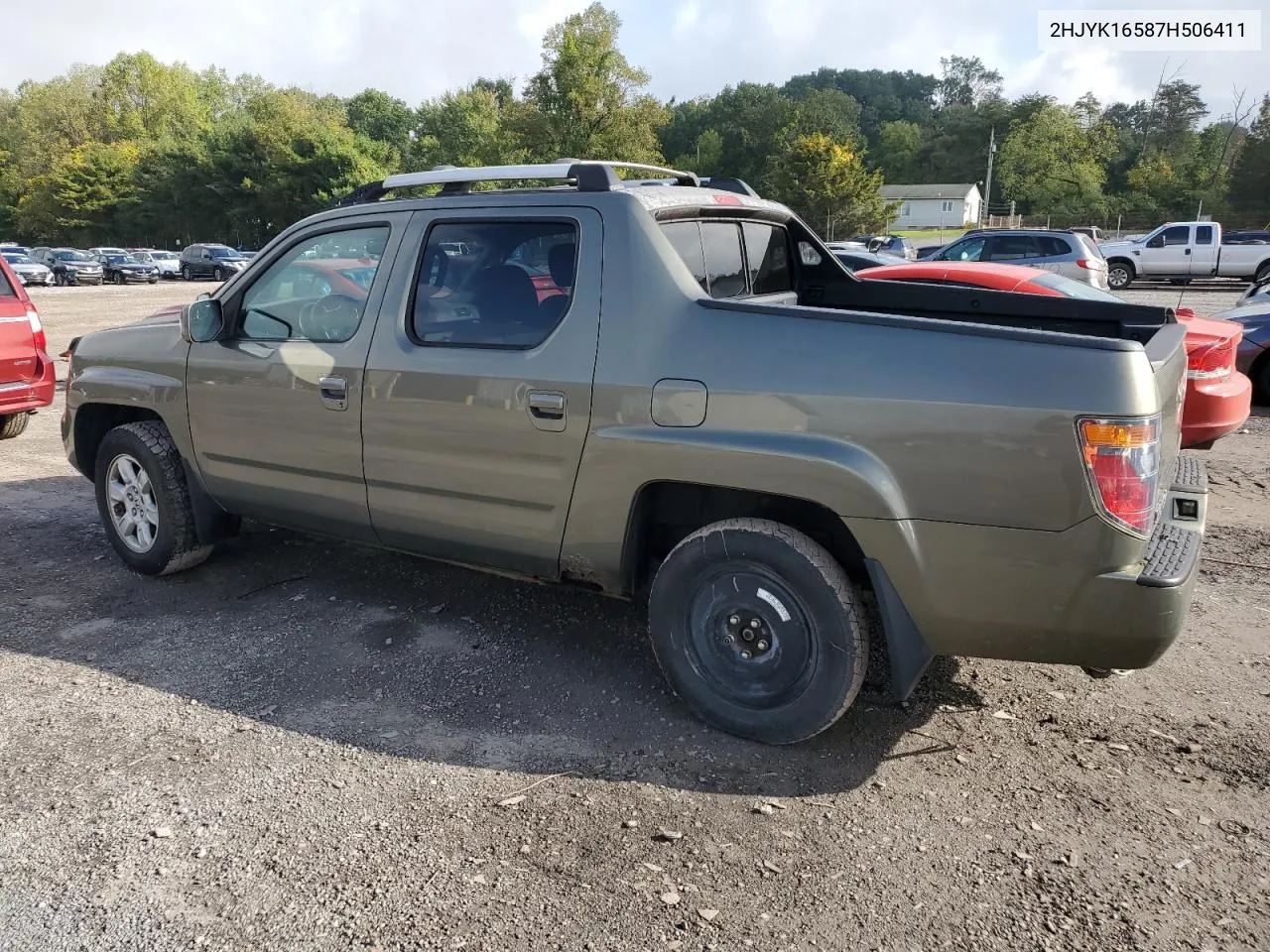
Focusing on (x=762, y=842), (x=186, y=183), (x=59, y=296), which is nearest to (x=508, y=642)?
(x=762, y=842)

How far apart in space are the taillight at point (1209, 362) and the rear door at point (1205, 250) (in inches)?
978

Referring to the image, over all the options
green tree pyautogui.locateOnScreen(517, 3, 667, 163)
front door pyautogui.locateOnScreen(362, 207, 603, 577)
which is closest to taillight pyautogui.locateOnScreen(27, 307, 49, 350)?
front door pyautogui.locateOnScreen(362, 207, 603, 577)

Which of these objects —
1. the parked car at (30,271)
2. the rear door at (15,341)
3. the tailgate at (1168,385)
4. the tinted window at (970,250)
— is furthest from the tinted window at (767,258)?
the parked car at (30,271)

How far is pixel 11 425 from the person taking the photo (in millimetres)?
8594

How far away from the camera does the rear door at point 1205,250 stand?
2719 cm

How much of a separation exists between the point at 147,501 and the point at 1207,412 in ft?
19.7

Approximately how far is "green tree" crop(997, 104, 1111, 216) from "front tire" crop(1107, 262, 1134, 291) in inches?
1408

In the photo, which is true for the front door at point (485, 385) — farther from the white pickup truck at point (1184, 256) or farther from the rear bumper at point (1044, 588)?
the white pickup truck at point (1184, 256)

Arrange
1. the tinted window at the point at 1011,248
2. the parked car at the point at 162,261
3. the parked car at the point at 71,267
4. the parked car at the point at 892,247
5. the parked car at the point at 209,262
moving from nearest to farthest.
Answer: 1. the tinted window at the point at 1011,248
2. the parked car at the point at 892,247
3. the parked car at the point at 71,267
4. the parked car at the point at 162,261
5. the parked car at the point at 209,262

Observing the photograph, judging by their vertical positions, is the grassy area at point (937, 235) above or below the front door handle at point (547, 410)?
above

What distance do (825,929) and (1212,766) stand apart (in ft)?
5.28

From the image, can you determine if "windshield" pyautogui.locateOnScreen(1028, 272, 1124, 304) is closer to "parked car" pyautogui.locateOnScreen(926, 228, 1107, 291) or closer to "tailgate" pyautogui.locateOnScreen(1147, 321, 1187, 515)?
"tailgate" pyautogui.locateOnScreen(1147, 321, 1187, 515)

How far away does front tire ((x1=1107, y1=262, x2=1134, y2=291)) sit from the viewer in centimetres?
2791

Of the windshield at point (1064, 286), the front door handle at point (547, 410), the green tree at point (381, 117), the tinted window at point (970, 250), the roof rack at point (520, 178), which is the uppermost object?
the green tree at point (381, 117)
